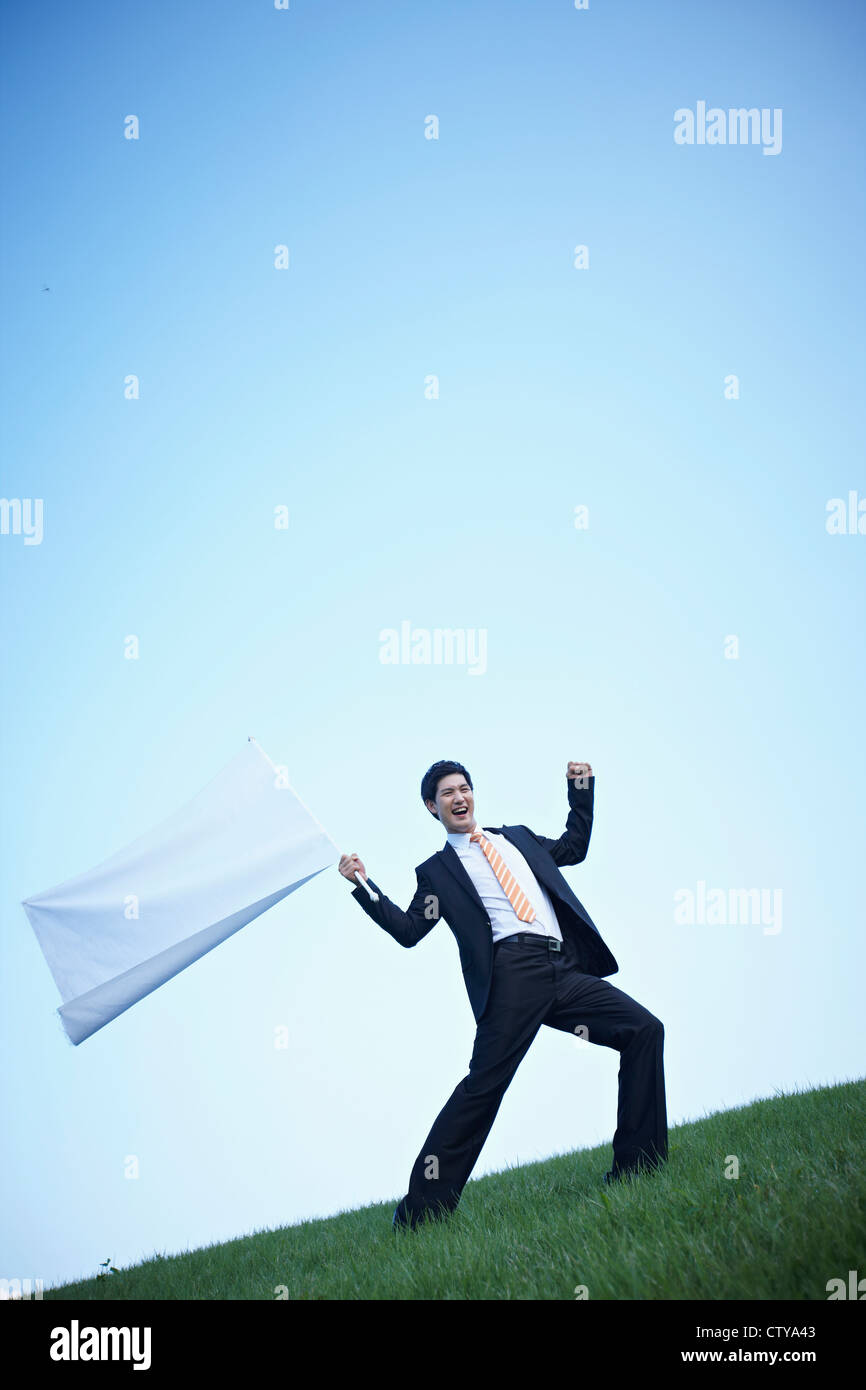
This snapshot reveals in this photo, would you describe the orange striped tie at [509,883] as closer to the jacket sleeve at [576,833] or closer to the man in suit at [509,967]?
the man in suit at [509,967]

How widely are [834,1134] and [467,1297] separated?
2590mm

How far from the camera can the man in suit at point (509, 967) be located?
562 cm

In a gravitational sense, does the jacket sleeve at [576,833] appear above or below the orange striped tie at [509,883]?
above

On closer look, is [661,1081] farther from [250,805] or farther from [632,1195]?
[250,805]

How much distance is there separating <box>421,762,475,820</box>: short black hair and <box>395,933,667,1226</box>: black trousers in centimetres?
126

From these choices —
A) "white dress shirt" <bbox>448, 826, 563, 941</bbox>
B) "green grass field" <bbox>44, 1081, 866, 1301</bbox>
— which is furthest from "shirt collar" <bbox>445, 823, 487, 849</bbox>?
"green grass field" <bbox>44, 1081, 866, 1301</bbox>

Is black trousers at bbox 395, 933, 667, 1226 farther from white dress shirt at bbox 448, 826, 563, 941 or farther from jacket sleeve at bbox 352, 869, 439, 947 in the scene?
jacket sleeve at bbox 352, 869, 439, 947

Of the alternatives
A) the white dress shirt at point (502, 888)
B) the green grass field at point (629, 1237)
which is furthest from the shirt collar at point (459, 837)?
the green grass field at point (629, 1237)

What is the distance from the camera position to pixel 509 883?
245 inches

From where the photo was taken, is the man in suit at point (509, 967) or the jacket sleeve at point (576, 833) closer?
the man in suit at point (509, 967)

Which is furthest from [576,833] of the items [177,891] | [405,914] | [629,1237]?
[629,1237]

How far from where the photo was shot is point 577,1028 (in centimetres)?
588
